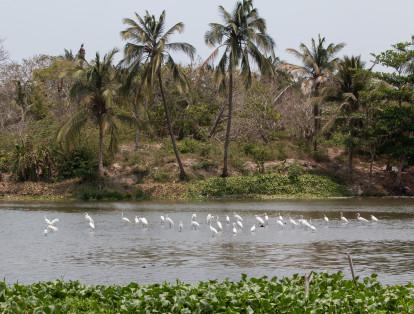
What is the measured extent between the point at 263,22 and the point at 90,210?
18.2 m

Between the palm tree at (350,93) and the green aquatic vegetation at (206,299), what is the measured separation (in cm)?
3827

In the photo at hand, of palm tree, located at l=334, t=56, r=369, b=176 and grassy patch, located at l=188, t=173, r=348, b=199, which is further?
palm tree, located at l=334, t=56, r=369, b=176

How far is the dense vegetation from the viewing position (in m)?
49.0

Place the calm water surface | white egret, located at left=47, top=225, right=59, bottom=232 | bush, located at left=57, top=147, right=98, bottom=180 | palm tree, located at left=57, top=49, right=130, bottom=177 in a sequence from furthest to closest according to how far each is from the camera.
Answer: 1. bush, located at left=57, top=147, right=98, bottom=180
2. palm tree, located at left=57, top=49, right=130, bottom=177
3. white egret, located at left=47, top=225, right=59, bottom=232
4. the calm water surface

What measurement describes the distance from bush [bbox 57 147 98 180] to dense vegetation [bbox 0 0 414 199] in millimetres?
70

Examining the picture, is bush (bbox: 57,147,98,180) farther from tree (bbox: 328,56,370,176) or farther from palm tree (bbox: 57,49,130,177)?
tree (bbox: 328,56,370,176)

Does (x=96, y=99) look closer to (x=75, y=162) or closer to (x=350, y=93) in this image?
(x=75, y=162)

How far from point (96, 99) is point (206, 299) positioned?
37365 mm

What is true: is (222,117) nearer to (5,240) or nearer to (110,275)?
(5,240)

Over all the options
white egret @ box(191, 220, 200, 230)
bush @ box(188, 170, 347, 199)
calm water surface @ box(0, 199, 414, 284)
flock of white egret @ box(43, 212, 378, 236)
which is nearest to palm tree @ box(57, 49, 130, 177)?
bush @ box(188, 170, 347, 199)

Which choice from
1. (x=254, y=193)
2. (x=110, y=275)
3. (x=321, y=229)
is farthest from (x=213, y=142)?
(x=110, y=275)

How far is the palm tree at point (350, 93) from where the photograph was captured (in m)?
51.3

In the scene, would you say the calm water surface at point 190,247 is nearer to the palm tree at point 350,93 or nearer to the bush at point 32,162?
the bush at point 32,162

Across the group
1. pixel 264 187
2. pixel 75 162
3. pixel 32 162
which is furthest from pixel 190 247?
pixel 32 162
